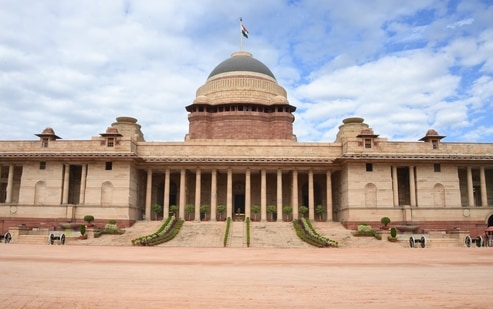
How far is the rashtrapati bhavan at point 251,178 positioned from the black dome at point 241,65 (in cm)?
1443

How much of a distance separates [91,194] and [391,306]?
37.5 meters

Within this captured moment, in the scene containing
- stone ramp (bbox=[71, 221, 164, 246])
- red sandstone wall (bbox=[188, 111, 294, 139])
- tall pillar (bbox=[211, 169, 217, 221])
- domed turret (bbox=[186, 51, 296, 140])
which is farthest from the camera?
domed turret (bbox=[186, 51, 296, 140])

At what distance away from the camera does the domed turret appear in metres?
52.2

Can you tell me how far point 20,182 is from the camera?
Answer: 44.7 meters

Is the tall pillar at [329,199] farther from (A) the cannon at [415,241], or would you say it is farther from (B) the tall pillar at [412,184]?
(A) the cannon at [415,241]

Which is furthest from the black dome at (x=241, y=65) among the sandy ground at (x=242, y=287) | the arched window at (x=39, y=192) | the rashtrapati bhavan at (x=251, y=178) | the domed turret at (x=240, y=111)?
the sandy ground at (x=242, y=287)

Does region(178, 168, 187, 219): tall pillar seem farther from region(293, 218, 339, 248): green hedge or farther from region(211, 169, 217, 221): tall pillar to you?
region(293, 218, 339, 248): green hedge

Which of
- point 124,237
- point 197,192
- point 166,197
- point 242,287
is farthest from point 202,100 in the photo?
point 242,287

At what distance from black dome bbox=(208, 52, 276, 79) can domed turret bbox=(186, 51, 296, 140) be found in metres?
1.06

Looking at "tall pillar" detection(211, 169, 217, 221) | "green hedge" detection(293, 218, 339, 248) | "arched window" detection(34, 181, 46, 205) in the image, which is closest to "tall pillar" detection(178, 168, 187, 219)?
"tall pillar" detection(211, 169, 217, 221)

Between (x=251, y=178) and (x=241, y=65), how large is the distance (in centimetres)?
1734

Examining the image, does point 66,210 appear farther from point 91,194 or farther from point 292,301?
point 292,301

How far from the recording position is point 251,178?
157ft

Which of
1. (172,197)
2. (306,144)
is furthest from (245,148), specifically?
(172,197)
